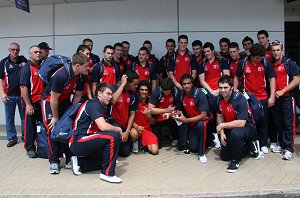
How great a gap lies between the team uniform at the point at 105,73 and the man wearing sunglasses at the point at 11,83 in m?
1.72

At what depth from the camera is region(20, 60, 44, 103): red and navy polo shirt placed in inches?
226

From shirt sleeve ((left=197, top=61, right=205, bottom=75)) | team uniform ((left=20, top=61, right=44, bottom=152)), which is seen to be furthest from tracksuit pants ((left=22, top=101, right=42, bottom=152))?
shirt sleeve ((left=197, top=61, right=205, bottom=75))

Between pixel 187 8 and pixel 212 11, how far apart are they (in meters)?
0.63

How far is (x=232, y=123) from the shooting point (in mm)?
5359

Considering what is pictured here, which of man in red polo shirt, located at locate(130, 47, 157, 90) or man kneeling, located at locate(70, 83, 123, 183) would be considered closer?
man kneeling, located at locate(70, 83, 123, 183)

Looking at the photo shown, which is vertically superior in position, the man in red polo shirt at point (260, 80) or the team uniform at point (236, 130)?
the man in red polo shirt at point (260, 80)

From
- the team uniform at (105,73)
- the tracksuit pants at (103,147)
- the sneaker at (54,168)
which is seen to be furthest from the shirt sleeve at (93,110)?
the team uniform at (105,73)

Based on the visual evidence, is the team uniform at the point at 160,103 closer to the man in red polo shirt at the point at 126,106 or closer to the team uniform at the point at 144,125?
the team uniform at the point at 144,125

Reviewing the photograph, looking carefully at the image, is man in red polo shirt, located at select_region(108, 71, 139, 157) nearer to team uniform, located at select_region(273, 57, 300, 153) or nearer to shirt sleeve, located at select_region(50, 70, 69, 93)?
shirt sleeve, located at select_region(50, 70, 69, 93)

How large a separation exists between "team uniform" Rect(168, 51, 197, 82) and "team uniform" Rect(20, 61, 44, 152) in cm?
268

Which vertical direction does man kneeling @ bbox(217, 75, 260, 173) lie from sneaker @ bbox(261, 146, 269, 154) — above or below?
above

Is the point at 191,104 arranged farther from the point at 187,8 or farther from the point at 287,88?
the point at 187,8

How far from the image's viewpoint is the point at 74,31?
336 inches

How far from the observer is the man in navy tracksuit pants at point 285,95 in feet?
19.0
